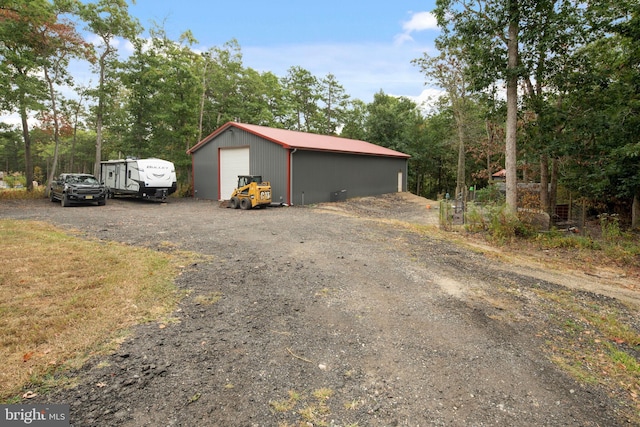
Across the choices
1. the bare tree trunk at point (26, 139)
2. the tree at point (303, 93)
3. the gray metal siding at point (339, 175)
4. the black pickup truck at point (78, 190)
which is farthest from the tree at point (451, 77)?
the bare tree trunk at point (26, 139)

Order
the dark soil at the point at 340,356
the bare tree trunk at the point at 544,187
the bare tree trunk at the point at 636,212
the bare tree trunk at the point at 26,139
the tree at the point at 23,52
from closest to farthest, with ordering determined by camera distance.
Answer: the dark soil at the point at 340,356 < the bare tree trunk at the point at 636,212 < the bare tree trunk at the point at 544,187 < the tree at the point at 23,52 < the bare tree trunk at the point at 26,139

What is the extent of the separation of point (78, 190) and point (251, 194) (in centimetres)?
733

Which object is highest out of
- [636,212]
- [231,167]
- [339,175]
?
[231,167]

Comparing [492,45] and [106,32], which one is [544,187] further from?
[106,32]

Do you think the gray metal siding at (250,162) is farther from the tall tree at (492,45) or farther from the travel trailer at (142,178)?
the tall tree at (492,45)

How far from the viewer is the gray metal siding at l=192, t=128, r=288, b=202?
52.2ft

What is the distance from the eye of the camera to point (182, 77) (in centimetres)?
2167

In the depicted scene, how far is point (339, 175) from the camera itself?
18.6 m

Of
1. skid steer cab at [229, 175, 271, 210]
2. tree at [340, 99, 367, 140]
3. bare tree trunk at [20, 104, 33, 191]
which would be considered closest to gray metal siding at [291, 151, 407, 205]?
skid steer cab at [229, 175, 271, 210]

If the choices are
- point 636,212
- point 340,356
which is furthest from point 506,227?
point 340,356

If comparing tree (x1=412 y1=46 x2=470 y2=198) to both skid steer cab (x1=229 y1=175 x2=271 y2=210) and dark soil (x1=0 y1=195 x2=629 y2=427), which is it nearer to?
skid steer cab (x1=229 y1=175 x2=271 y2=210)

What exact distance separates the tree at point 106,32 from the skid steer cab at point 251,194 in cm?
1023

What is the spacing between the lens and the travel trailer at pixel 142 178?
16.2 m

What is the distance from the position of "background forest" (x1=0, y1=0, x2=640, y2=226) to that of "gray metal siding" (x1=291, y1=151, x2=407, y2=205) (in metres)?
5.46
